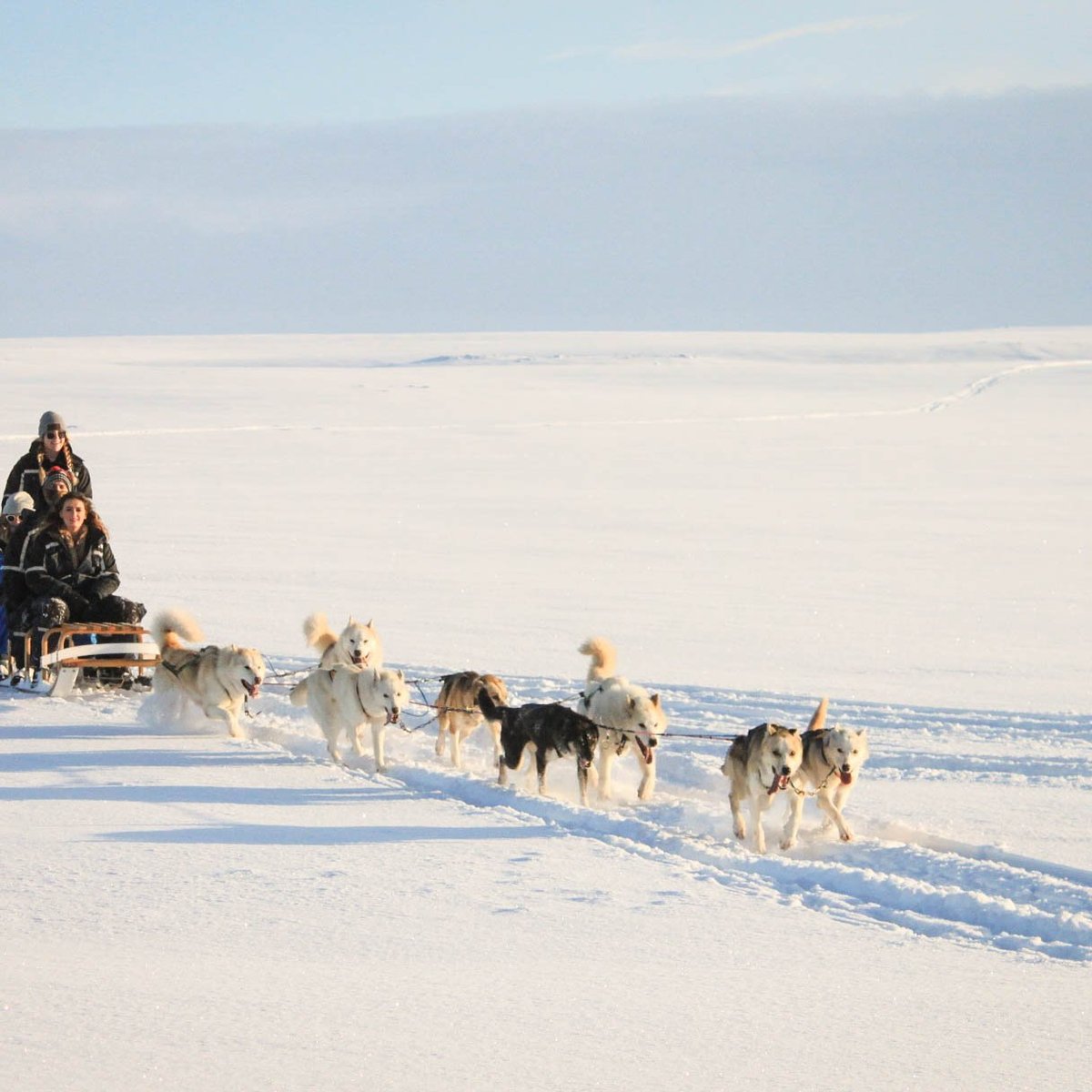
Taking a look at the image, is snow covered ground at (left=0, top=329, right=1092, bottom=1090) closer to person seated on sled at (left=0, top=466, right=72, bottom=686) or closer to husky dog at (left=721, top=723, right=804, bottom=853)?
husky dog at (left=721, top=723, right=804, bottom=853)

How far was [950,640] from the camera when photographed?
31.7ft

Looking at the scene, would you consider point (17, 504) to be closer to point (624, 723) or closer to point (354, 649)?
point (354, 649)

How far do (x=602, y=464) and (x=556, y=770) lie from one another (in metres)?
15.9

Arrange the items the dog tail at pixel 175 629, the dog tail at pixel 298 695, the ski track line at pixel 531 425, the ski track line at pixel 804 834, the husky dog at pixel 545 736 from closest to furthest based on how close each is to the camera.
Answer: the ski track line at pixel 804 834, the husky dog at pixel 545 736, the dog tail at pixel 298 695, the dog tail at pixel 175 629, the ski track line at pixel 531 425

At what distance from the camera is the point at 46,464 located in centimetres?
867

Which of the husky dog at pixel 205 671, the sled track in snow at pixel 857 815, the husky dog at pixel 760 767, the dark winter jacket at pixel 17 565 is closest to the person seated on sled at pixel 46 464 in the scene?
the dark winter jacket at pixel 17 565

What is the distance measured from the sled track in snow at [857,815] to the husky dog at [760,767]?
0.41ft

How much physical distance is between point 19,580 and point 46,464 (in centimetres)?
77

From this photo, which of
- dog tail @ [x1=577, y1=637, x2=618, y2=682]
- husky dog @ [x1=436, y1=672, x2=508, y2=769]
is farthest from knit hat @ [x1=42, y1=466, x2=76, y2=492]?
dog tail @ [x1=577, y1=637, x2=618, y2=682]

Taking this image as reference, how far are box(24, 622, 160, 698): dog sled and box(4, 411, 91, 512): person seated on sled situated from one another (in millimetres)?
838

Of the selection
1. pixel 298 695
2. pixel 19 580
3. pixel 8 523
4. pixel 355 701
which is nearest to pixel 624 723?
pixel 355 701

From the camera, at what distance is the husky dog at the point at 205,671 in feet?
22.7

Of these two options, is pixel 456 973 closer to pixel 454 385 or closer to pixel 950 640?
pixel 950 640

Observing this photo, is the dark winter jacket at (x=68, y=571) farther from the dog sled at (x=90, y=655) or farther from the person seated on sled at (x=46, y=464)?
the person seated on sled at (x=46, y=464)
